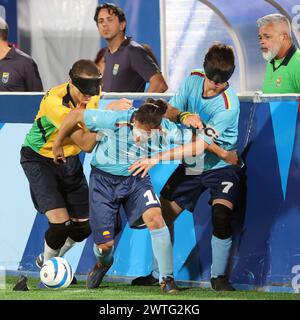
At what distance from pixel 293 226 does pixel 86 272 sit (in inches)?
74.5

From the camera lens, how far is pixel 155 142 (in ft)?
37.2

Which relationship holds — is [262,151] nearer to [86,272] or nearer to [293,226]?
[293,226]

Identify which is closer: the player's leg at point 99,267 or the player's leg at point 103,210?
the player's leg at point 103,210

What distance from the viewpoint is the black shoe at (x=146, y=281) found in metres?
11.6

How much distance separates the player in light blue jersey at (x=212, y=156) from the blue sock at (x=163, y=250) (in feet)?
1.12

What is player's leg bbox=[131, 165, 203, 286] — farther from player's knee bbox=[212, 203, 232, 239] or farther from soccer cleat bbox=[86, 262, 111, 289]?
soccer cleat bbox=[86, 262, 111, 289]

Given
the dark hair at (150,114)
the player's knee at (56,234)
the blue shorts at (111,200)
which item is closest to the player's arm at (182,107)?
the dark hair at (150,114)

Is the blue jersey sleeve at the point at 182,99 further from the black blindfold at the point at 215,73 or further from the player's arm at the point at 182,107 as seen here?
the black blindfold at the point at 215,73

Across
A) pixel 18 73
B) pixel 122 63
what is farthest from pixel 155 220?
pixel 18 73

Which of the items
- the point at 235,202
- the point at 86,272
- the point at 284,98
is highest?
the point at 284,98

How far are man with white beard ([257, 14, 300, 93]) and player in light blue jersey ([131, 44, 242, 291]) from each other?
0.66 m

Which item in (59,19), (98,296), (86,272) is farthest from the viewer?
(59,19)

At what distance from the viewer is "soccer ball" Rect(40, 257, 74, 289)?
1120cm
